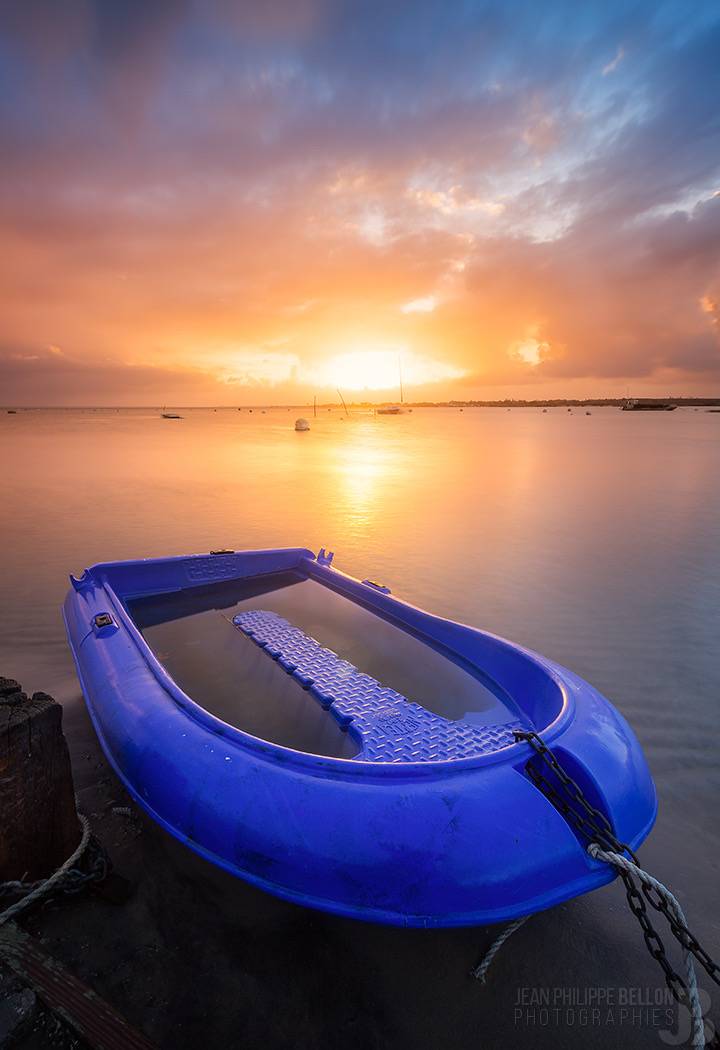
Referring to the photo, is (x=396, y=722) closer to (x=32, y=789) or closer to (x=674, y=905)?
(x=674, y=905)

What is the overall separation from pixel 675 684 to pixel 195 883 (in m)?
4.72

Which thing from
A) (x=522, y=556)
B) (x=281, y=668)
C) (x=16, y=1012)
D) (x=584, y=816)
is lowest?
(x=522, y=556)

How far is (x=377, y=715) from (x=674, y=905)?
1874 mm

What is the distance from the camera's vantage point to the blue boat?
77.6 inches

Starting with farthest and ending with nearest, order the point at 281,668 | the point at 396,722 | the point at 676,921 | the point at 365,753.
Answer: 1. the point at 281,668
2. the point at 396,722
3. the point at 365,753
4. the point at 676,921

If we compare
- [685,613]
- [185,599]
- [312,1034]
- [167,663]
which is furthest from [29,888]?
[685,613]

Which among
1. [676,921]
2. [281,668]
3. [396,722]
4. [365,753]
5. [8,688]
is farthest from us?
[281,668]

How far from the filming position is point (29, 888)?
2209 mm

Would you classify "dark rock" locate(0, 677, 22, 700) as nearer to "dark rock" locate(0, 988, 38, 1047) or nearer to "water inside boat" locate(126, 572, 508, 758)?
"dark rock" locate(0, 988, 38, 1047)

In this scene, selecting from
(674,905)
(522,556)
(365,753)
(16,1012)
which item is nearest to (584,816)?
(674,905)

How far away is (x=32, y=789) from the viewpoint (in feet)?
7.23

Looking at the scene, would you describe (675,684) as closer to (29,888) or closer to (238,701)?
(238,701)

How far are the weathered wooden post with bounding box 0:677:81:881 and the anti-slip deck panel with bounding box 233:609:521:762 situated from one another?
1592 millimetres

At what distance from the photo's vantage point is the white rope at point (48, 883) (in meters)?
2.10
